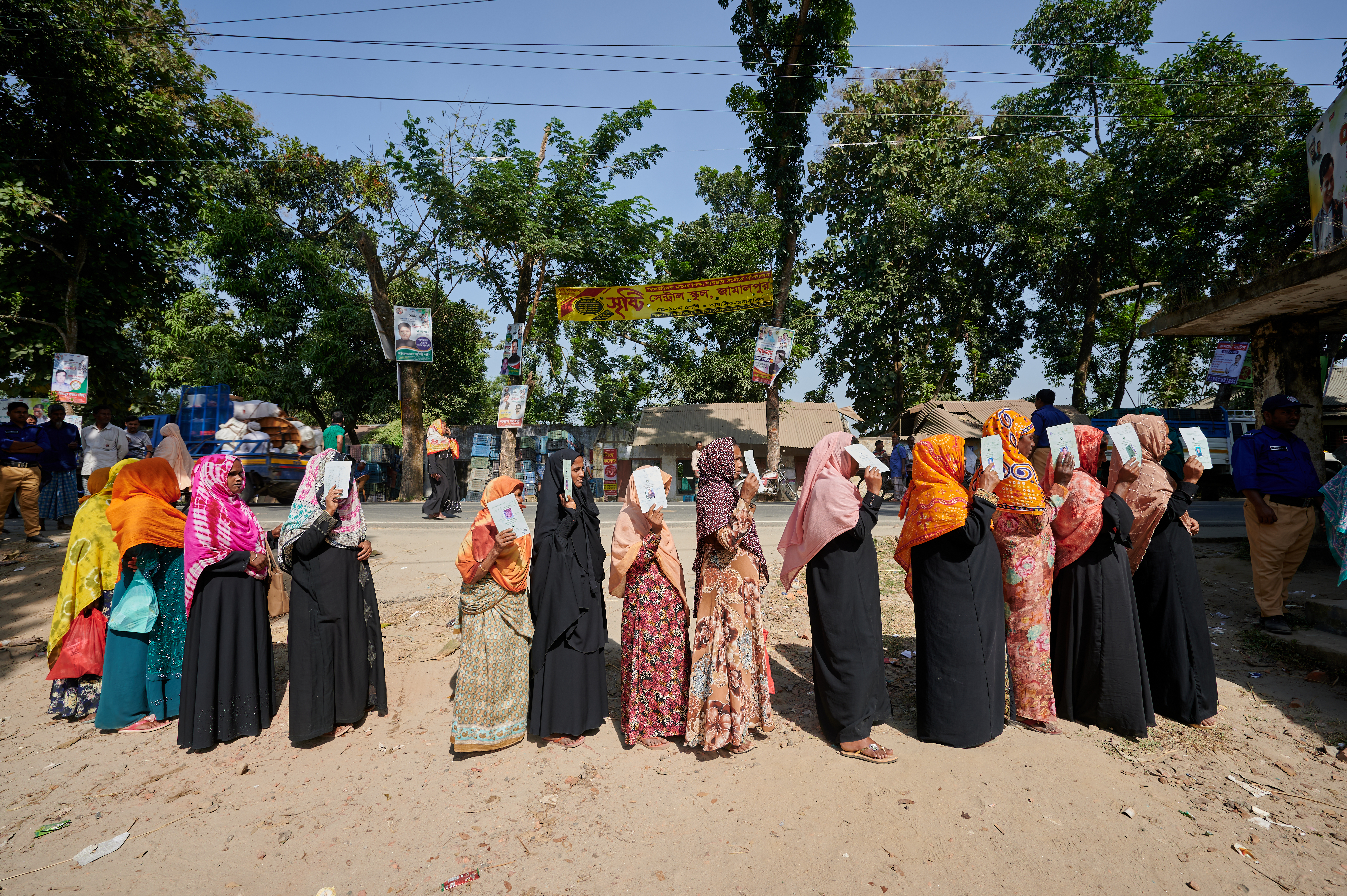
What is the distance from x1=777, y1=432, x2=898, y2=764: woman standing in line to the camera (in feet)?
12.1

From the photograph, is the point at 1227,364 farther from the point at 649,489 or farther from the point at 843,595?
the point at 649,489

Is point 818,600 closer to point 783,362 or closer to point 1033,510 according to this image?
point 1033,510

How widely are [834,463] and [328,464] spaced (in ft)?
10.4

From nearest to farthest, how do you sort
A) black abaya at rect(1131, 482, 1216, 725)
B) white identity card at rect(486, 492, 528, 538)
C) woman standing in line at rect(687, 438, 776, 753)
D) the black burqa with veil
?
white identity card at rect(486, 492, 528, 538) < woman standing in line at rect(687, 438, 776, 753) < the black burqa with veil < black abaya at rect(1131, 482, 1216, 725)

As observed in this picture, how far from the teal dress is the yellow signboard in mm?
12033

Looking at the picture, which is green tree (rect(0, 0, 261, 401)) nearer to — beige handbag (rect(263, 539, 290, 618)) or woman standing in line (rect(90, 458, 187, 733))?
woman standing in line (rect(90, 458, 187, 733))

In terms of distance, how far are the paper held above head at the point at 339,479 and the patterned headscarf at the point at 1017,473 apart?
3942mm

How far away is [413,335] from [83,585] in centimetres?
1167

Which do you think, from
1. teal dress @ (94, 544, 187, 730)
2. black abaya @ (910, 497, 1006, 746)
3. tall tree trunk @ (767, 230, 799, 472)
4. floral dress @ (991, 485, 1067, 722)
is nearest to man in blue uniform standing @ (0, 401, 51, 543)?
teal dress @ (94, 544, 187, 730)

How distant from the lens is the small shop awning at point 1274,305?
6141mm

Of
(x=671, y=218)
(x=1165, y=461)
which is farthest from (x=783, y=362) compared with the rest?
(x=1165, y=461)

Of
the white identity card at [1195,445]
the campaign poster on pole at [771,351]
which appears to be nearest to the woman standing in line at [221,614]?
the white identity card at [1195,445]

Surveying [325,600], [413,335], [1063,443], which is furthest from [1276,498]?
[413,335]

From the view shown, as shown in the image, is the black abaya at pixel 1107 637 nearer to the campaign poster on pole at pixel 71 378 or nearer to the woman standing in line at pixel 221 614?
the woman standing in line at pixel 221 614
